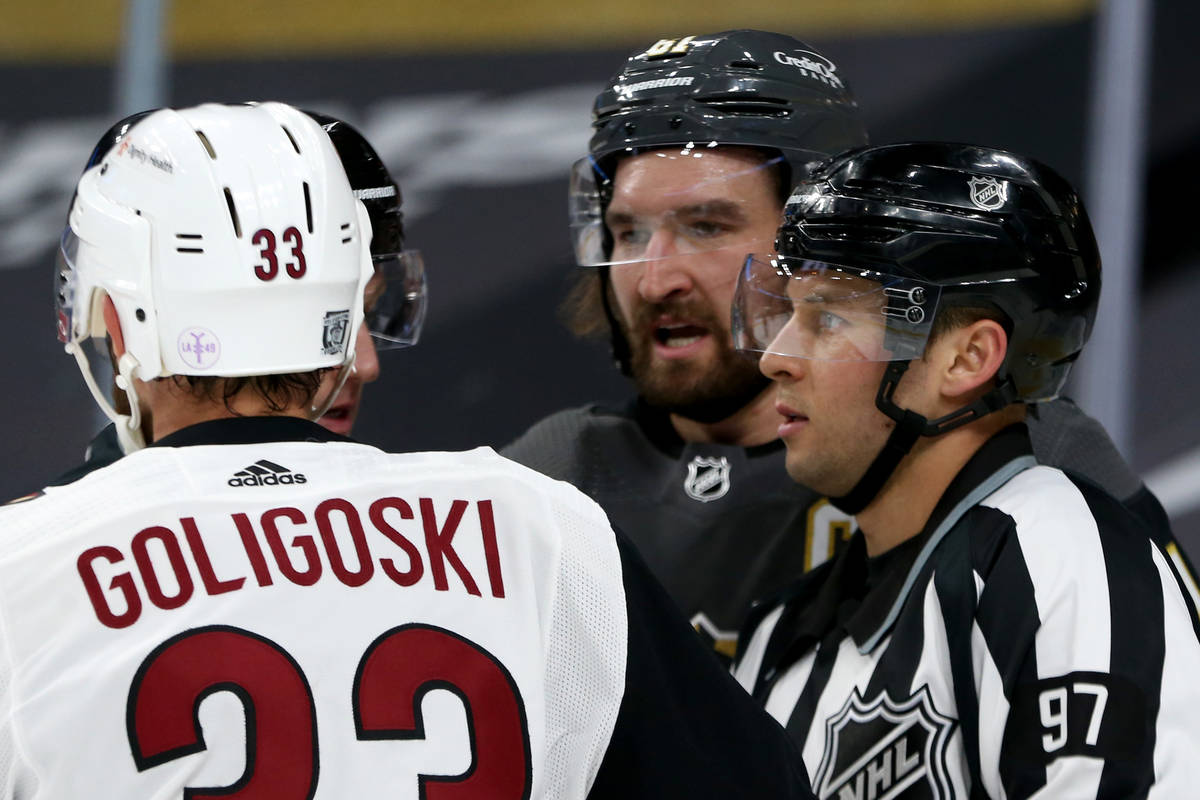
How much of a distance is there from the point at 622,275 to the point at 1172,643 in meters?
1.21

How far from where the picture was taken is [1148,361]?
4574mm

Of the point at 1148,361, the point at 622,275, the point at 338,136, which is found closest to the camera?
the point at 338,136

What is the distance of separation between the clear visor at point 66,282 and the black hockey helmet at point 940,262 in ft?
3.01

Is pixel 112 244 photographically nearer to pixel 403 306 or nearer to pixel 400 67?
pixel 403 306

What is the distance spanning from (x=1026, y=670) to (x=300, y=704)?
30.7 inches

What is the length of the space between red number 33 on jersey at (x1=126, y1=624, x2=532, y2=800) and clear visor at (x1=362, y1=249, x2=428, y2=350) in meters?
1.10

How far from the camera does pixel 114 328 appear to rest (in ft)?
5.03

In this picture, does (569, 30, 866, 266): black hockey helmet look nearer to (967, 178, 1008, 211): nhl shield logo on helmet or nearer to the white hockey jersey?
(967, 178, 1008, 211): nhl shield logo on helmet

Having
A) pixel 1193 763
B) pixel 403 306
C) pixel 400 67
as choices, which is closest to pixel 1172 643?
pixel 1193 763

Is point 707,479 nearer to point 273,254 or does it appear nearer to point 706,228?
point 706,228

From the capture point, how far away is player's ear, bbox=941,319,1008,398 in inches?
73.4

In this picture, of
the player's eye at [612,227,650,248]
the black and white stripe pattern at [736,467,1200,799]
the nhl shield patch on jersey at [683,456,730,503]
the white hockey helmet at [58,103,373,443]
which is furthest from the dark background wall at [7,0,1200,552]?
the white hockey helmet at [58,103,373,443]

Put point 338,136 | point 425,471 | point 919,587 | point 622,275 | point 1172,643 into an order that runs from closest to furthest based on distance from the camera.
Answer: point 425,471 < point 1172,643 < point 919,587 < point 338,136 < point 622,275

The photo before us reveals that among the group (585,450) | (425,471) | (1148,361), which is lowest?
(1148,361)
